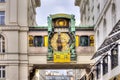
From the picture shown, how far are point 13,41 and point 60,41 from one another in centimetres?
656

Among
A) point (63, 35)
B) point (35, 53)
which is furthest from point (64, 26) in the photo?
point (35, 53)

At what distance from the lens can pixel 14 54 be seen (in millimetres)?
64938

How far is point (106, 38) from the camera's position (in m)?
43.5

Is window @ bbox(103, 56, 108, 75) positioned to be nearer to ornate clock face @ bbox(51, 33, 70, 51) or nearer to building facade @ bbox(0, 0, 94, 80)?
building facade @ bbox(0, 0, 94, 80)

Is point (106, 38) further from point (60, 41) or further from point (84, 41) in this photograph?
point (60, 41)

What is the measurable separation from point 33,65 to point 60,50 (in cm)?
427

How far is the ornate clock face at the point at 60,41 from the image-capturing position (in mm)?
66625

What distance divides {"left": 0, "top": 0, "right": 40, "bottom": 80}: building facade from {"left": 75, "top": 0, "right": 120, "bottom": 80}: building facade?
9.62 metres

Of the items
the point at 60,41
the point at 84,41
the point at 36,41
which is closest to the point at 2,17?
the point at 36,41

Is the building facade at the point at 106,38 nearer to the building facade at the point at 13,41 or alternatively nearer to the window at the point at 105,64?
the window at the point at 105,64

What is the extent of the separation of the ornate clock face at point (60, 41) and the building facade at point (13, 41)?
393 cm

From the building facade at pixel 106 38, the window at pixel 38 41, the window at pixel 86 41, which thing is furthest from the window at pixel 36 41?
the building facade at pixel 106 38

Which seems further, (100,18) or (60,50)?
(60,50)

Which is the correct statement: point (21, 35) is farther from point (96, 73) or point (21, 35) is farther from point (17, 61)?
point (96, 73)
